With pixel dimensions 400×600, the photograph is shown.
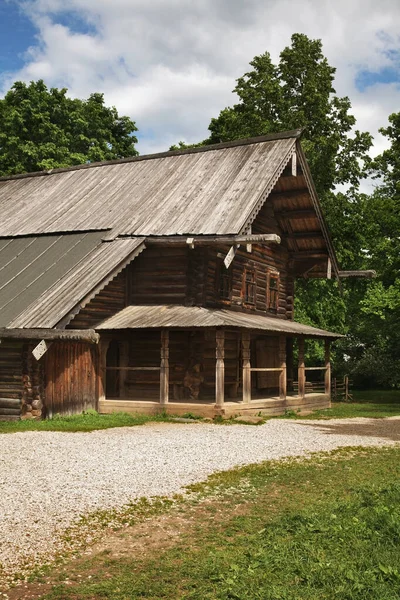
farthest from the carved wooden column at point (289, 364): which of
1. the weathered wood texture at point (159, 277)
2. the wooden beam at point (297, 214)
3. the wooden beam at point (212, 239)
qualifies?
the wooden beam at point (212, 239)

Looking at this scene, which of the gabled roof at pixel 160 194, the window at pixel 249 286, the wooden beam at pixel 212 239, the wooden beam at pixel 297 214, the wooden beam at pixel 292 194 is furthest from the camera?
the wooden beam at pixel 297 214

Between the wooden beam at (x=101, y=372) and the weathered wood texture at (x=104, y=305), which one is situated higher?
the weathered wood texture at (x=104, y=305)

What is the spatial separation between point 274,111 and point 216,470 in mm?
33298

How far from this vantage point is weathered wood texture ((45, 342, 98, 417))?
22.4 meters

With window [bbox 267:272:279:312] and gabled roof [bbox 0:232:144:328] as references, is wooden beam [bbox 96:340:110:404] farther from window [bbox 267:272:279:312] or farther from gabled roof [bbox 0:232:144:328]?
window [bbox 267:272:279:312]

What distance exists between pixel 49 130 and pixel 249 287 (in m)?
22.6

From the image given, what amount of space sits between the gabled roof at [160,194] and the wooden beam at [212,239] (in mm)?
280

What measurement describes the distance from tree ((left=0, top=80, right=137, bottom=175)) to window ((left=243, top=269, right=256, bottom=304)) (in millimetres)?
19294

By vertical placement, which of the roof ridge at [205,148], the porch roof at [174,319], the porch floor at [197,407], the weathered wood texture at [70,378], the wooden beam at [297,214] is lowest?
the porch floor at [197,407]

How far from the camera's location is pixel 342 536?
26.3 feet

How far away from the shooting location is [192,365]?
2650 centimetres

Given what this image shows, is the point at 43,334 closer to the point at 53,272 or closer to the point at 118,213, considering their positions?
the point at 53,272

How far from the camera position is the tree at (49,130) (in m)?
45.7

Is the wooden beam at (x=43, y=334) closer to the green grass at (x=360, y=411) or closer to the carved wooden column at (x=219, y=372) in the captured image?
the carved wooden column at (x=219, y=372)
